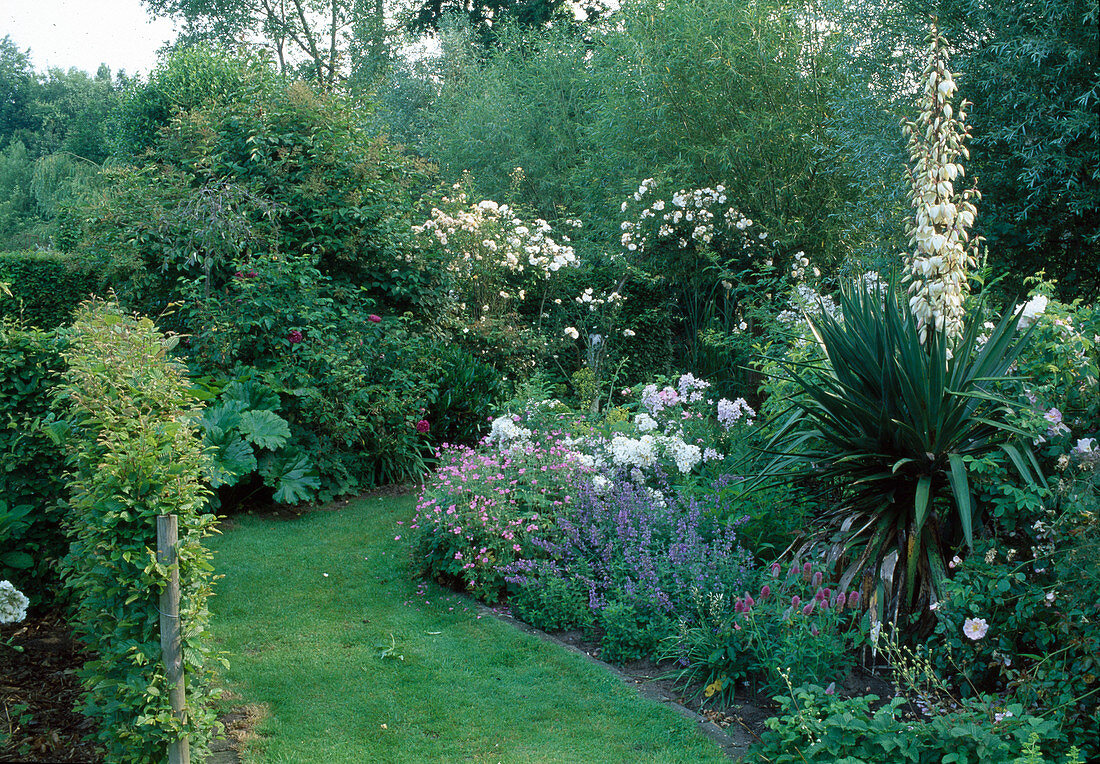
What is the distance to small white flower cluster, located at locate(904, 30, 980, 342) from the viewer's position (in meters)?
3.60

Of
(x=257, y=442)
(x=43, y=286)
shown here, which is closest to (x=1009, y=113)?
(x=257, y=442)

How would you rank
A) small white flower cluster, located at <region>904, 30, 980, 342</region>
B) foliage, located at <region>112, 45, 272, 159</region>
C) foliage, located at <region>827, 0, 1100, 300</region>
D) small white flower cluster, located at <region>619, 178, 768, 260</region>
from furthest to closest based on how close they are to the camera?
foliage, located at <region>112, 45, 272, 159</region>, small white flower cluster, located at <region>619, 178, 768, 260</region>, foliage, located at <region>827, 0, 1100, 300</region>, small white flower cluster, located at <region>904, 30, 980, 342</region>

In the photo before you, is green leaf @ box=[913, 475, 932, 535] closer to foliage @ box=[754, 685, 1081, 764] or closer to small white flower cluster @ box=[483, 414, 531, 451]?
foliage @ box=[754, 685, 1081, 764]

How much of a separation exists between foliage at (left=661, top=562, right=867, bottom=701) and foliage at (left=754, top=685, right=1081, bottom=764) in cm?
25

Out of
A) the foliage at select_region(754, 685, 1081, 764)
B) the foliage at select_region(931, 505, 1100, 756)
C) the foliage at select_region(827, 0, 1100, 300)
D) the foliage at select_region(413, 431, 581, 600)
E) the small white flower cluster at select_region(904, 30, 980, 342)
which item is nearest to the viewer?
the foliage at select_region(754, 685, 1081, 764)

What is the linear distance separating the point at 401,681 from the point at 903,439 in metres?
2.63

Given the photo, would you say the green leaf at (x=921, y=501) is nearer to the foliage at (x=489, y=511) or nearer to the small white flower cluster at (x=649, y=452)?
the small white flower cluster at (x=649, y=452)

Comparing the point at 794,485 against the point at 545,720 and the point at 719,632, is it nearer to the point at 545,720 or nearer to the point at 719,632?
the point at 719,632

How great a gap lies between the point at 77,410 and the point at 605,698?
2585 millimetres

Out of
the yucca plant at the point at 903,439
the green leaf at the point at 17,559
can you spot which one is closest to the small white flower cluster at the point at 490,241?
the green leaf at the point at 17,559

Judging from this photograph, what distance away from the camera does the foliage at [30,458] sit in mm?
4082

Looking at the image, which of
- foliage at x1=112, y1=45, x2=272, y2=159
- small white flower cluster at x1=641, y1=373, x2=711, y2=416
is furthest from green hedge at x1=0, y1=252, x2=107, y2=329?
small white flower cluster at x1=641, y1=373, x2=711, y2=416

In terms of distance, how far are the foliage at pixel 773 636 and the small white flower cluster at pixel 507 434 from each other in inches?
89.9

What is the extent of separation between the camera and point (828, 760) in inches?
107
